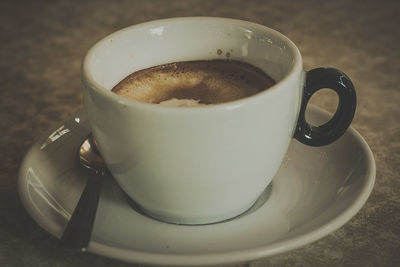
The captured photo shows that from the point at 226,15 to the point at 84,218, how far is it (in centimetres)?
114

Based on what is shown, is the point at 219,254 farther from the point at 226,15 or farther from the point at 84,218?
the point at 226,15

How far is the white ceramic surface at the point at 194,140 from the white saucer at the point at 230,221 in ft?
0.10

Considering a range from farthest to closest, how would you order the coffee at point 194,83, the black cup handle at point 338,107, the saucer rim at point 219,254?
the coffee at point 194,83 < the black cup handle at point 338,107 < the saucer rim at point 219,254

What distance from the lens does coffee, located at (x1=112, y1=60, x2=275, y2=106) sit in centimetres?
79

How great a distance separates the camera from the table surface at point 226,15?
0.68m

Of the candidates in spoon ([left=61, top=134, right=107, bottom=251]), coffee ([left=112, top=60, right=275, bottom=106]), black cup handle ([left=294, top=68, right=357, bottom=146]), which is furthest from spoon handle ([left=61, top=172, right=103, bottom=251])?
black cup handle ([left=294, top=68, right=357, bottom=146])

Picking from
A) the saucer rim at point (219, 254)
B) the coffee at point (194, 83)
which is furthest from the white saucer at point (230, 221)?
the coffee at point (194, 83)

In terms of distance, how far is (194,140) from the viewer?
57cm

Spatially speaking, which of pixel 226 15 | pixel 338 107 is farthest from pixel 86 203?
pixel 226 15

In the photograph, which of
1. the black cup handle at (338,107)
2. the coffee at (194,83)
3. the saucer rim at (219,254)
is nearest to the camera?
the saucer rim at (219,254)

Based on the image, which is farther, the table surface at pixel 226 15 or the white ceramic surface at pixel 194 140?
the table surface at pixel 226 15

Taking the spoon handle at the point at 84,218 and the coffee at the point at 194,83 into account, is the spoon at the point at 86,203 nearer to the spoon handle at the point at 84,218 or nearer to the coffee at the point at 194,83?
the spoon handle at the point at 84,218

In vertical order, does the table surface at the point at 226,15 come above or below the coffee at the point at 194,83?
below

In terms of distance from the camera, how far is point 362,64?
4.14 ft
